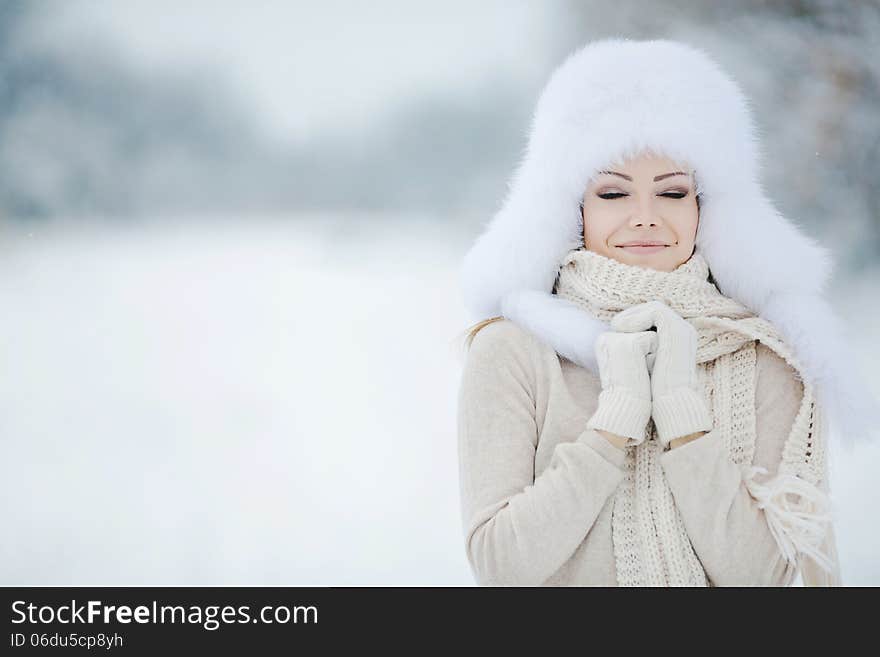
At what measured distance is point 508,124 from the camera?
2570 millimetres

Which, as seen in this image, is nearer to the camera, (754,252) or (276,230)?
(754,252)

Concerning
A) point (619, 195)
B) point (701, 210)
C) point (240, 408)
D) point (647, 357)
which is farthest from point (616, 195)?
point (240, 408)

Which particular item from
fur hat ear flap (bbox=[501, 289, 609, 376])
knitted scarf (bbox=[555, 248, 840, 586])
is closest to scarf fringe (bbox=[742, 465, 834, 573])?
knitted scarf (bbox=[555, 248, 840, 586])

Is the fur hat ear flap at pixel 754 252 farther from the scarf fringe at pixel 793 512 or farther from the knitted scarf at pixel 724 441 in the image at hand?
the scarf fringe at pixel 793 512

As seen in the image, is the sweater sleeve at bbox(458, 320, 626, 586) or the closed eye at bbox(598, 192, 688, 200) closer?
the sweater sleeve at bbox(458, 320, 626, 586)

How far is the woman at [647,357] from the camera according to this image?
4.12 ft

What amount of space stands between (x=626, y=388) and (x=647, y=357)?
0.22ft

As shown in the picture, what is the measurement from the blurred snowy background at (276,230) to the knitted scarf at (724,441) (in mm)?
973

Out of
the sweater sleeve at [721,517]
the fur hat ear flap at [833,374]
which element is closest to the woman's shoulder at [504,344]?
the sweater sleeve at [721,517]

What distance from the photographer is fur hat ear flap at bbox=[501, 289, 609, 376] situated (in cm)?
135

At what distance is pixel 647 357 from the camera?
130 centimetres

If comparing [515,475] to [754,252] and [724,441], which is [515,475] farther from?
[754,252]

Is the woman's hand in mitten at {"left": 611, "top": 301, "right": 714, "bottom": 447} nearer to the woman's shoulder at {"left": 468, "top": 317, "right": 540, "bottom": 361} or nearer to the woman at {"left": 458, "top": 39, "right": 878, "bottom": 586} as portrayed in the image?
the woman at {"left": 458, "top": 39, "right": 878, "bottom": 586}
